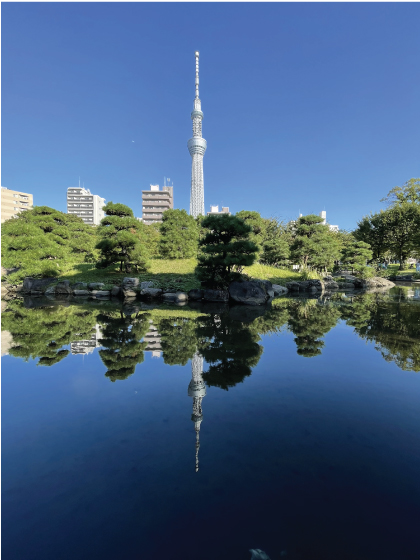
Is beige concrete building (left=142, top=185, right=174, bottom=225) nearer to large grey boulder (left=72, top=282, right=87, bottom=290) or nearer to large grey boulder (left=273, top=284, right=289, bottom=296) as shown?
large grey boulder (left=72, top=282, right=87, bottom=290)

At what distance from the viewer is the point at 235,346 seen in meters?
6.49

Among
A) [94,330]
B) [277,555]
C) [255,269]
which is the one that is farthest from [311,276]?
[277,555]

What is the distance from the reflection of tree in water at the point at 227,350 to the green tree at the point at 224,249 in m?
5.85

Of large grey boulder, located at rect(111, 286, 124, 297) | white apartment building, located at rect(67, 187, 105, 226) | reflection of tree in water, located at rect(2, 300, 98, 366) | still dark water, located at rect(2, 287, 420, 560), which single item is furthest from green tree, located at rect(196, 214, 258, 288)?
white apartment building, located at rect(67, 187, 105, 226)

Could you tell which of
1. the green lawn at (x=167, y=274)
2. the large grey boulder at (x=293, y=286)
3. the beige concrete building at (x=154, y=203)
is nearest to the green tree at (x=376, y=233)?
the green lawn at (x=167, y=274)

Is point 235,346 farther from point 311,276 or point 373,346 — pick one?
point 311,276

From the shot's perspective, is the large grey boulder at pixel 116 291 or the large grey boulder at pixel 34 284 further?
the large grey boulder at pixel 34 284

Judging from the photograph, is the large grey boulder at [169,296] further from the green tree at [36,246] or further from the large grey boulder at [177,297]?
the green tree at [36,246]

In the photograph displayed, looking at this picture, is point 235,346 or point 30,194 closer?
point 235,346

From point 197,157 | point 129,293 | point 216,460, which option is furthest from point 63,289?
point 197,157

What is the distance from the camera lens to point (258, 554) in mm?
1738

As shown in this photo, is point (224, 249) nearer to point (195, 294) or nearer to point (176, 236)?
point (195, 294)

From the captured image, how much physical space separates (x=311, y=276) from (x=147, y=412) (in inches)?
972

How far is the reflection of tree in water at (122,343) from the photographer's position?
5.16m
